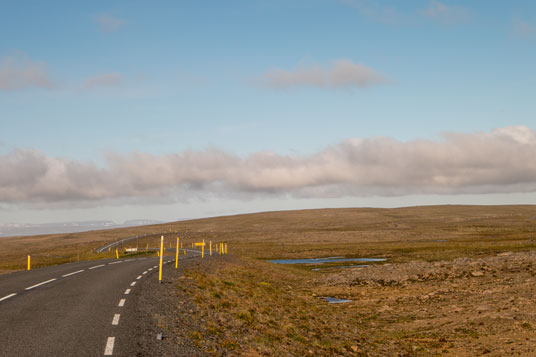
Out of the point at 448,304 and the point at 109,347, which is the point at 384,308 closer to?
the point at 448,304

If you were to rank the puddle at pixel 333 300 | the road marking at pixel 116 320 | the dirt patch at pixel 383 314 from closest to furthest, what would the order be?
the road marking at pixel 116 320 < the dirt patch at pixel 383 314 < the puddle at pixel 333 300

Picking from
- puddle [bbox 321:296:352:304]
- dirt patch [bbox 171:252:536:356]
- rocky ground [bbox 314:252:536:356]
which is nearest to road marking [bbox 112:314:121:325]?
dirt patch [bbox 171:252:536:356]

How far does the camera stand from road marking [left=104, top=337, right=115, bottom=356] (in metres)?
10.8

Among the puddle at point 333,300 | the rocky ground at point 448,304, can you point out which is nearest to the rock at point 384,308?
the rocky ground at point 448,304

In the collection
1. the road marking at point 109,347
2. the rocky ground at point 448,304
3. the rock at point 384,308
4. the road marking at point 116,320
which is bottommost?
the rock at point 384,308

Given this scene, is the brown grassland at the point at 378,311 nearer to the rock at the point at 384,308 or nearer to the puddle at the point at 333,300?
the rock at the point at 384,308

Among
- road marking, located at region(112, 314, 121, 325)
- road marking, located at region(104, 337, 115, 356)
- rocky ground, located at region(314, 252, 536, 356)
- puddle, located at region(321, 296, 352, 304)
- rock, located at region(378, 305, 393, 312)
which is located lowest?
puddle, located at region(321, 296, 352, 304)

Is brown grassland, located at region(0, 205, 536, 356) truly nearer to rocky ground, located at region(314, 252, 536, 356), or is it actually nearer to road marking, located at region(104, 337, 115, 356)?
rocky ground, located at region(314, 252, 536, 356)

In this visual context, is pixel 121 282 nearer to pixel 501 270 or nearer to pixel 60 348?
pixel 60 348

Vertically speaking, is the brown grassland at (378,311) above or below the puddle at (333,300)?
above

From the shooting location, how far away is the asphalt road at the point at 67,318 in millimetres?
11266

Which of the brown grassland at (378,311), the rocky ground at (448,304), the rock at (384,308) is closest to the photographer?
the brown grassland at (378,311)

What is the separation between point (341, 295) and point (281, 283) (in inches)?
311

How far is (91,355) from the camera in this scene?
10.6 m
